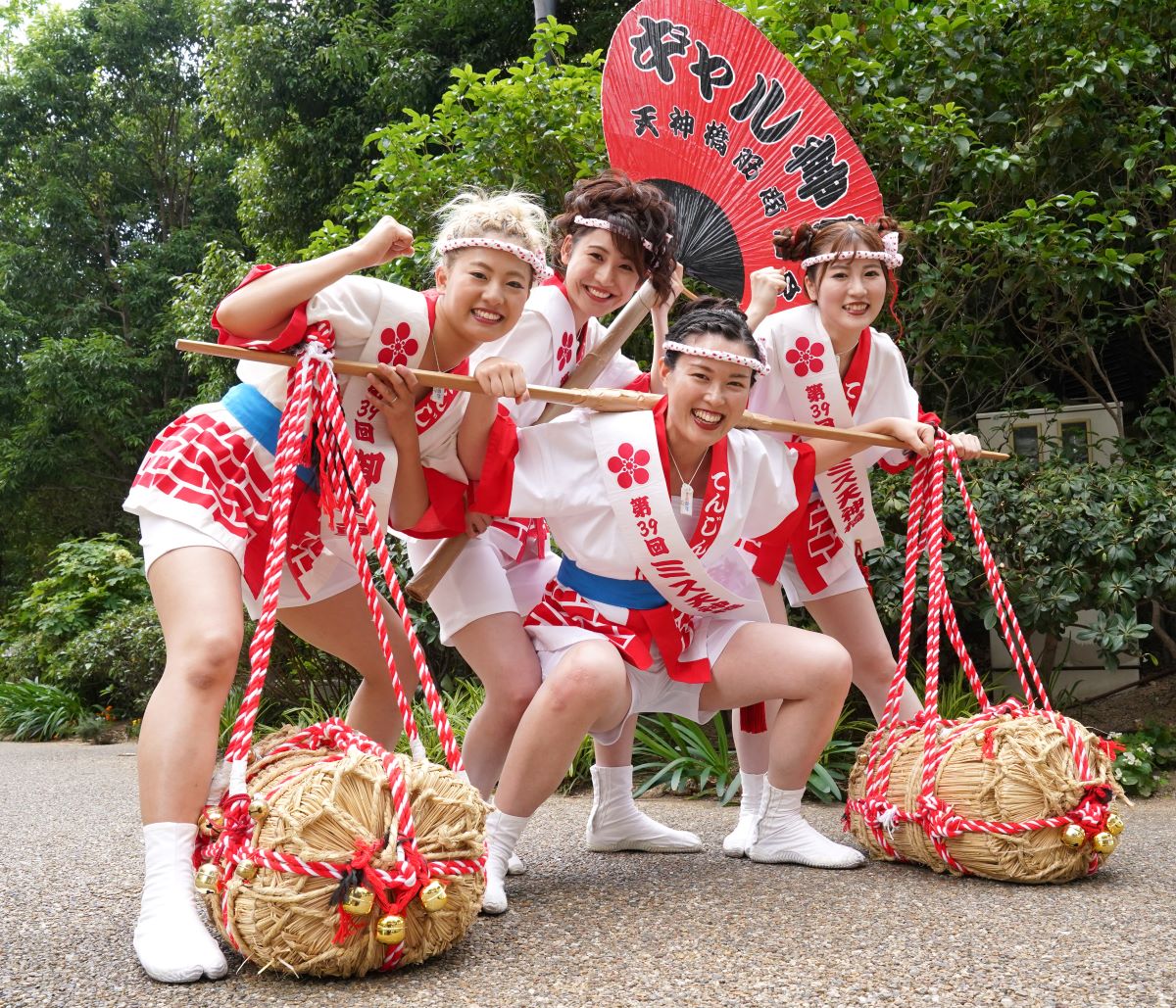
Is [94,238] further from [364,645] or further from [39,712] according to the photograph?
[364,645]

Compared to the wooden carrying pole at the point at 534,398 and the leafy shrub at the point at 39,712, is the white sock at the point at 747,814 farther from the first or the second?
the leafy shrub at the point at 39,712

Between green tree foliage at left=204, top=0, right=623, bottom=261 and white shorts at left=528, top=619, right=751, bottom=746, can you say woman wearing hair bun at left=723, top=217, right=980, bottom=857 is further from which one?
green tree foliage at left=204, top=0, right=623, bottom=261

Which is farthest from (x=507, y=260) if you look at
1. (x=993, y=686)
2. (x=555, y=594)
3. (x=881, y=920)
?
(x=993, y=686)

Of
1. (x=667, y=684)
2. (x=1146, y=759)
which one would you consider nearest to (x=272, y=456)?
(x=667, y=684)

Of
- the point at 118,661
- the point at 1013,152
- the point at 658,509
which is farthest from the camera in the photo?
the point at 118,661

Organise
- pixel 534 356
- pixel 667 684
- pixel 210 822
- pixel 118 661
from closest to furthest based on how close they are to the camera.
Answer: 1. pixel 210 822
2. pixel 667 684
3. pixel 534 356
4. pixel 118 661

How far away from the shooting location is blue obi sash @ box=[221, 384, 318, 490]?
2330 mm

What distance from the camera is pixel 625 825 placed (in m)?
3.11

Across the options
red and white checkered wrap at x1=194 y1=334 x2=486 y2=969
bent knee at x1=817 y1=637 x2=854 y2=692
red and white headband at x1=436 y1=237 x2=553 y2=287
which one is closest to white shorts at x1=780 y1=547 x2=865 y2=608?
A: bent knee at x1=817 y1=637 x2=854 y2=692

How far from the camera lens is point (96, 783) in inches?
208

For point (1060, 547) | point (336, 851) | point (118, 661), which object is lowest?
point (118, 661)

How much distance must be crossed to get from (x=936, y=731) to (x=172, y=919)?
1.80 meters

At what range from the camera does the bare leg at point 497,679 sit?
262 cm

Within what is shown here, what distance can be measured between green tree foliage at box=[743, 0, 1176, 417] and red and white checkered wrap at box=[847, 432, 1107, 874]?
1992mm
